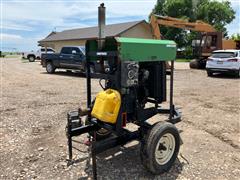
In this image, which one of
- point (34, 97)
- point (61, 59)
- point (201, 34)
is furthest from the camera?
point (201, 34)

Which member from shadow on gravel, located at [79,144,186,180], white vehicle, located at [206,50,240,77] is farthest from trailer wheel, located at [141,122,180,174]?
white vehicle, located at [206,50,240,77]

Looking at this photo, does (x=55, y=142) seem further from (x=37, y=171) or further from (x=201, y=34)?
(x=201, y=34)

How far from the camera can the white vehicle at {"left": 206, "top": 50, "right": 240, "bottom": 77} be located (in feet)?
52.0

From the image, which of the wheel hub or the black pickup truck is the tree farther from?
the wheel hub

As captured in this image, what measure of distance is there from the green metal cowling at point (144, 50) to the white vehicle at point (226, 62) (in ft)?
40.8

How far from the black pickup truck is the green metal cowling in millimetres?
11375

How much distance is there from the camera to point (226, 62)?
16.0 meters

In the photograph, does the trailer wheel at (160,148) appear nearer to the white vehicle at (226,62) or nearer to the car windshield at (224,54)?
the white vehicle at (226,62)

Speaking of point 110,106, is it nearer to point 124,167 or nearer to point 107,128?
point 107,128

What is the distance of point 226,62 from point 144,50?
13.2m

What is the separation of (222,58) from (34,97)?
10912mm

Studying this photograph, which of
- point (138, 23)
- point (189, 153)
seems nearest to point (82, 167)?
point (189, 153)

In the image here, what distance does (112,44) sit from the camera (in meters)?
4.20

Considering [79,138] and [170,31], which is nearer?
[79,138]
